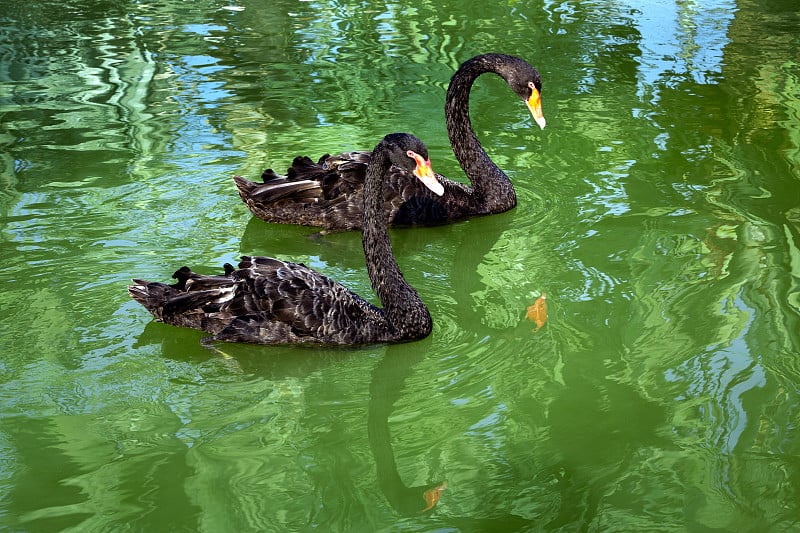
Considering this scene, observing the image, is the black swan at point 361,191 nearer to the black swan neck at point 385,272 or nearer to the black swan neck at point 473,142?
the black swan neck at point 473,142

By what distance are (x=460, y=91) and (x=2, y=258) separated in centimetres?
321

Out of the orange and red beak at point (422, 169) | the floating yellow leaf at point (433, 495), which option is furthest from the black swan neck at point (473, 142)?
the floating yellow leaf at point (433, 495)

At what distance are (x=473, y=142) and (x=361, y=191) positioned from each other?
100cm

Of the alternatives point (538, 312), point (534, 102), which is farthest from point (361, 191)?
point (538, 312)

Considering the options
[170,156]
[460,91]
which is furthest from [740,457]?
[170,156]

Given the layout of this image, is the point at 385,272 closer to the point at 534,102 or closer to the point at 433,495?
the point at 433,495

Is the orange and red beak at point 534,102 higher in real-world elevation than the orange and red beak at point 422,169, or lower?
lower

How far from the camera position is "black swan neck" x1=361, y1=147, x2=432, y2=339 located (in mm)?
5117

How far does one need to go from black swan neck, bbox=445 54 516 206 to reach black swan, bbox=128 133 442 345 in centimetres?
193

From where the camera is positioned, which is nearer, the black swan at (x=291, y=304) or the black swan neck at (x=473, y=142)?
the black swan at (x=291, y=304)

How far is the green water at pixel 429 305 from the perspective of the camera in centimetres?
406

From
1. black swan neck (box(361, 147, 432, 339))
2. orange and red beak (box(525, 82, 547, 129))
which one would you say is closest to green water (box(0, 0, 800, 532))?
black swan neck (box(361, 147, 432, 339))

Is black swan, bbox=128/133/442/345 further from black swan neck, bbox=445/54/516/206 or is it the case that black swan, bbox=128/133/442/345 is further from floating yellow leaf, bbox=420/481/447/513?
black swan neck, bbox=445/54/516/206

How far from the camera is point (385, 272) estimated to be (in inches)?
209
